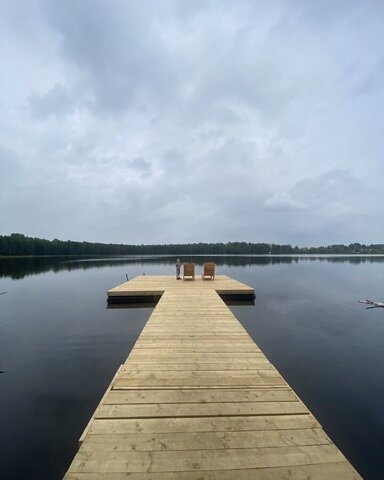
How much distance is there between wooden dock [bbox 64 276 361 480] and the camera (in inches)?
70.2

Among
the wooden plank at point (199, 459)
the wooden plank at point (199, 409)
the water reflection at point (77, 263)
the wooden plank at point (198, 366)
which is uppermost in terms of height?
the wooden plank at point (199, 459)

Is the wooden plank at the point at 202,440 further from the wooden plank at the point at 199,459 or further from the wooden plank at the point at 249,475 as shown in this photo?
the wooden plank at the point at 249,475

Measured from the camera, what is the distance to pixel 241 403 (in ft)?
8.70

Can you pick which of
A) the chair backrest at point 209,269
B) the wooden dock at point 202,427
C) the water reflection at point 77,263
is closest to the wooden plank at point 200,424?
the wooden dock at point 202,427

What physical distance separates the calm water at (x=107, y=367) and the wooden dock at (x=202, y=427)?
1.43 metres

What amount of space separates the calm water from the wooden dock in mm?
1431

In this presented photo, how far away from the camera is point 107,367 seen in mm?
5578

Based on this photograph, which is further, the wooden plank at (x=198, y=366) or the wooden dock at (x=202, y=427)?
the wooden plank at (x=198, y=366)

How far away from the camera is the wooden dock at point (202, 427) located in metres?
1.78

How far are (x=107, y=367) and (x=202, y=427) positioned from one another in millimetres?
4149

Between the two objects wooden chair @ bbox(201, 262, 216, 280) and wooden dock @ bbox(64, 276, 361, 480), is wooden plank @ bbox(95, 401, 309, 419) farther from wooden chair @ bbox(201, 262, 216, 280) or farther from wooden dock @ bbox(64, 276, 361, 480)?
wooden chair @ bbox(201, 262, 216, 280)

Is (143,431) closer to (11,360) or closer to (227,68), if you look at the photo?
(11,360)

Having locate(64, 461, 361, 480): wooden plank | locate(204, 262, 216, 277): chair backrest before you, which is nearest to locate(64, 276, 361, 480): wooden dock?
locate(64, 461, 361, 480): wooden plank

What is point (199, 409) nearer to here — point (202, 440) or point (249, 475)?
point (202, 440)
